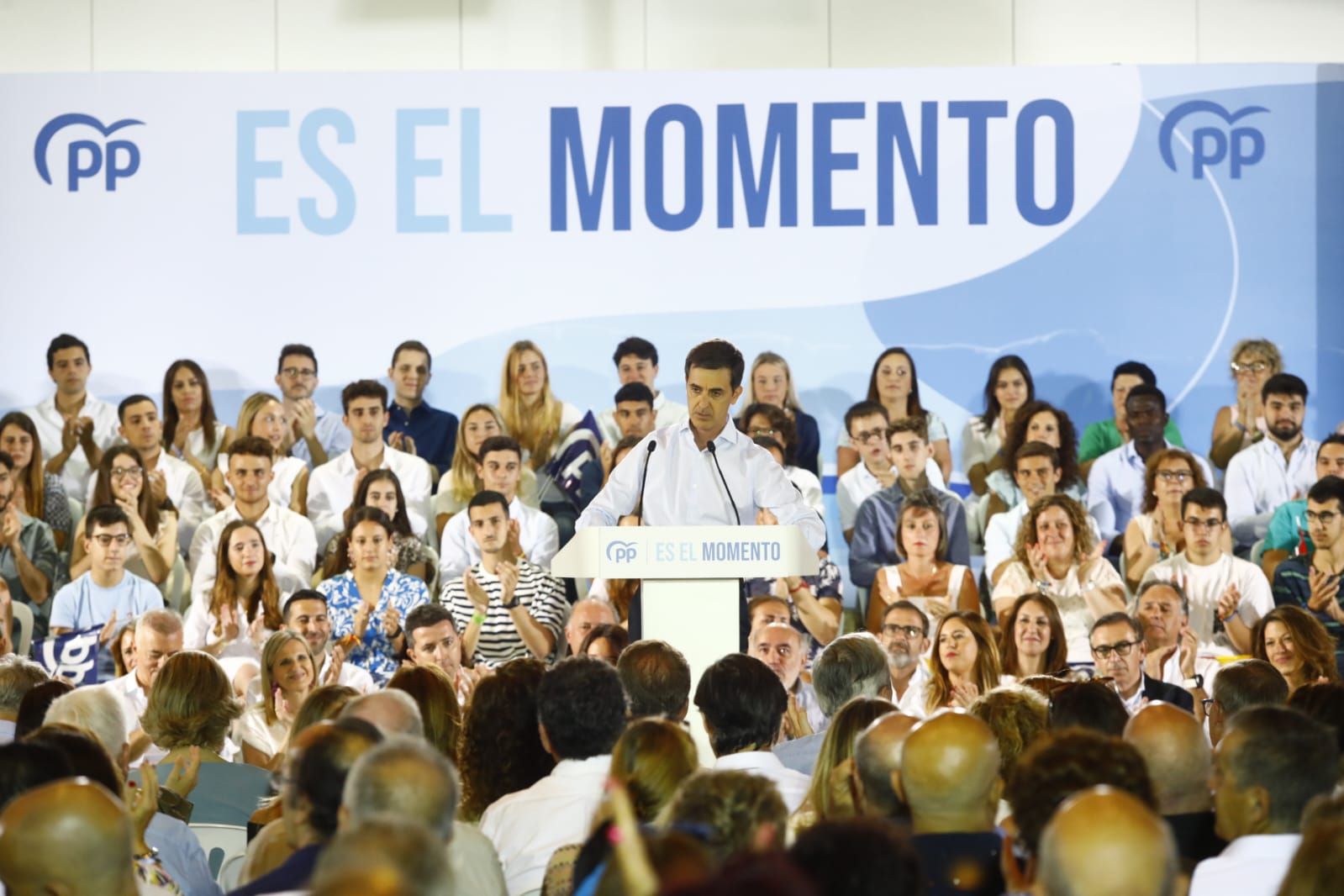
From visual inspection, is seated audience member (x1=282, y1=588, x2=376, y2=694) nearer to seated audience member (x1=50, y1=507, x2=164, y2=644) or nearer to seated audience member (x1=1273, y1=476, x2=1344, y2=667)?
seated audience member (x1=50, y1=507, x2=164, y2=644)

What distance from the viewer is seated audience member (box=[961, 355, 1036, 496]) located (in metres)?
9.16

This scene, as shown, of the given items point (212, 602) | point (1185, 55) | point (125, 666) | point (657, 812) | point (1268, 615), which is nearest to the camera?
point (657, 812)

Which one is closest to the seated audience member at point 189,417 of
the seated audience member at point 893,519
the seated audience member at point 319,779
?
the seated audience member at point 893,519

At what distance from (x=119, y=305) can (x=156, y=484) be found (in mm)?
1070

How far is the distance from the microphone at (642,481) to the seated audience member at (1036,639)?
2.07 metres

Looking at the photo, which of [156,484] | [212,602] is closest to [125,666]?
[212,602]

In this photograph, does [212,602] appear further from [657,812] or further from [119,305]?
[657,812]

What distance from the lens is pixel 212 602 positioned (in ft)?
27.6

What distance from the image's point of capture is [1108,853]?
2.00m

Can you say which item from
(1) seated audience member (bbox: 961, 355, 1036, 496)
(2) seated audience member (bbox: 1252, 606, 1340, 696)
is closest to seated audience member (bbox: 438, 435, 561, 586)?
(1) seated audience member (bbox: 961, 355, 1036, 496)

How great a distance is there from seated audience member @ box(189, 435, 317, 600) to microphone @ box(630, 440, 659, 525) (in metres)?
3.52

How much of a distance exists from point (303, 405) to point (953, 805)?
277 inches

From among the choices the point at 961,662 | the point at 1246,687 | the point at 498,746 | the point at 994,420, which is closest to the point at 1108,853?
the point at 498,746

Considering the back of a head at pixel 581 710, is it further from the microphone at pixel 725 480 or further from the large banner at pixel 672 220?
the large banner at pixel 672 220
